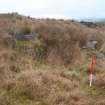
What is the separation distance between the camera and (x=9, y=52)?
10477mm

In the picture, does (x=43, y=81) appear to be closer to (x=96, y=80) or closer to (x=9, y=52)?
(x=96, y=80)

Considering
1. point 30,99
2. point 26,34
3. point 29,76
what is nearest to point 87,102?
point 30,99

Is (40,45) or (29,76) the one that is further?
(40,45)

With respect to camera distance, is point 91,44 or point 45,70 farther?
point 91,44

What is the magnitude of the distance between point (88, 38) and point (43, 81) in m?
10.7

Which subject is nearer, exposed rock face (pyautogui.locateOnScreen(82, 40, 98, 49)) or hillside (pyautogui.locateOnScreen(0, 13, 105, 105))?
hillside (pyautogui.locateOnScreen(0, 13, 105, 105))

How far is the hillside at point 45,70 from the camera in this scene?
6.78m

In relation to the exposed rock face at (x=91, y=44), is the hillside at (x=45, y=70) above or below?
above

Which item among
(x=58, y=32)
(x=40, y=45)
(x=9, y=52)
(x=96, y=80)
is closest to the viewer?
(x=96, y=80)

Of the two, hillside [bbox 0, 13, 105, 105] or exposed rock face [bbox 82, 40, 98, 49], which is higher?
hillside [bbox 0, 13, 105, 105]

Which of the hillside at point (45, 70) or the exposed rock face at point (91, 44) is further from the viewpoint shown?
the exposed rock face at point (91, 44)

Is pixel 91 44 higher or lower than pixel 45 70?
lower

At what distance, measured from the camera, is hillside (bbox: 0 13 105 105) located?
6.78 metres

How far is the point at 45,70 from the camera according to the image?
351 inches
